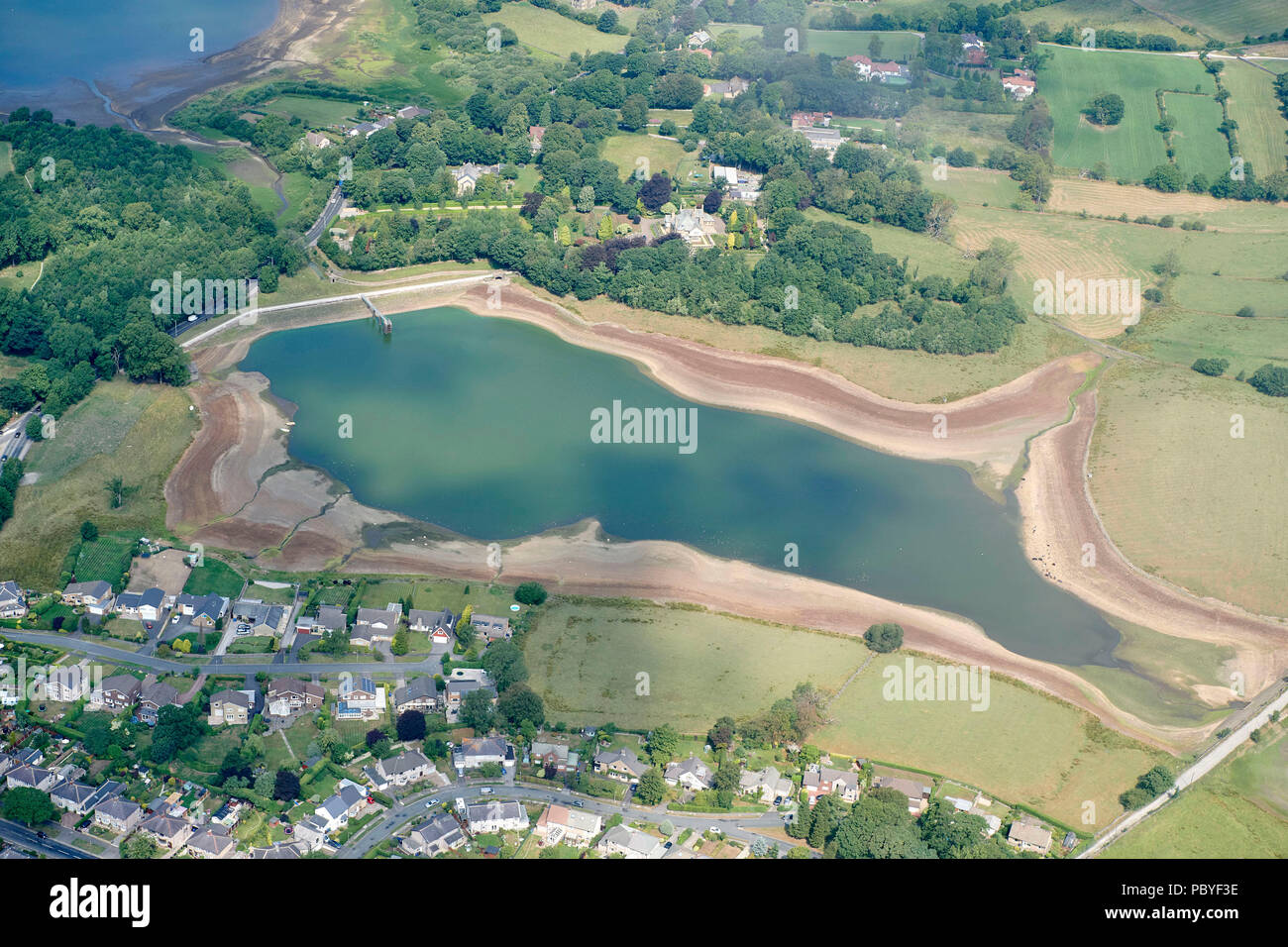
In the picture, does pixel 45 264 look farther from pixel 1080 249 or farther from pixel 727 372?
pixel 1080 249

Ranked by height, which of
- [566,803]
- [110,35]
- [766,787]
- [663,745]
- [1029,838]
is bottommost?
[566,803]

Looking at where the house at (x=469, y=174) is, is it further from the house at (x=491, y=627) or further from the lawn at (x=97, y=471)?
the house at (x=491, y=627)

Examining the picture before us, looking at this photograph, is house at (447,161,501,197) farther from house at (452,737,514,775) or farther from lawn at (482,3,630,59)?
house at (452,737,514,775)

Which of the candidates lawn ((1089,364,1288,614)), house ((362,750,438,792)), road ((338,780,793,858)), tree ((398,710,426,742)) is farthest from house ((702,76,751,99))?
road ((338,780,793,858))

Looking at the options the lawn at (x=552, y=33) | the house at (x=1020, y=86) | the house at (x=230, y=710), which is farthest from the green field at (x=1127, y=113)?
the house at (x=230, y=710)

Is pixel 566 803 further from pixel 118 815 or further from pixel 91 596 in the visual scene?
pixel 91 596

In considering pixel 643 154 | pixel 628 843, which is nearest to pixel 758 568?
pixel 628 843

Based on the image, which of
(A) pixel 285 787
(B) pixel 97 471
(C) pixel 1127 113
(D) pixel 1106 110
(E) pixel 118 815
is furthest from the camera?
(C) pixel 1127 113
